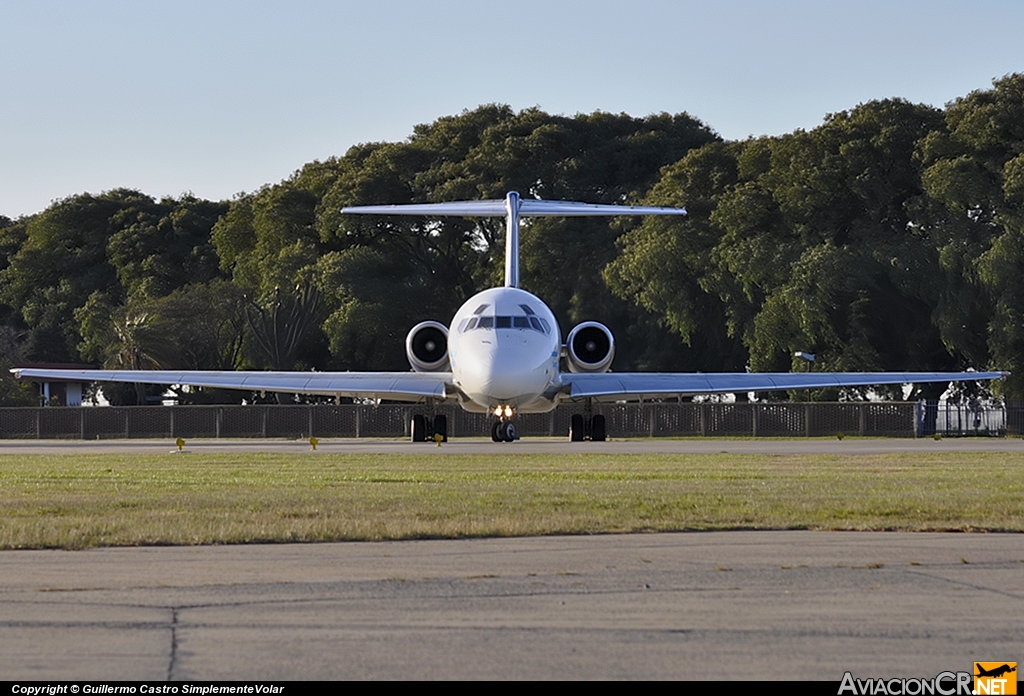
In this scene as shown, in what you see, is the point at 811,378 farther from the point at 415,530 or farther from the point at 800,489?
the point at 415,530

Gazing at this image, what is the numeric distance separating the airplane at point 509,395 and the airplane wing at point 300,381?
0.08 ft

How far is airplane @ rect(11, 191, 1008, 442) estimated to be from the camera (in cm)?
3491

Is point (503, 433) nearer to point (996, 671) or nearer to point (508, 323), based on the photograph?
point (508, 323)

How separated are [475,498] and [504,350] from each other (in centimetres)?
1855

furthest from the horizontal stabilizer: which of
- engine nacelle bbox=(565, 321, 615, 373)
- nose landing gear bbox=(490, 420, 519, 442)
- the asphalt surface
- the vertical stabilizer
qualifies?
the asphalt surface

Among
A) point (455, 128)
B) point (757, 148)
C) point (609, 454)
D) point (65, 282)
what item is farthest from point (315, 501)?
point (65, 282)

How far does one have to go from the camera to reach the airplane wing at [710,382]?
38.3 meters

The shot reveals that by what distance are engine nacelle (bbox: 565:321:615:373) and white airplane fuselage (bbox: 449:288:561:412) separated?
2.92 metres

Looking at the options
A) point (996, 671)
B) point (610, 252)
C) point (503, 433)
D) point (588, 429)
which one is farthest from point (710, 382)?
point (996, 671)

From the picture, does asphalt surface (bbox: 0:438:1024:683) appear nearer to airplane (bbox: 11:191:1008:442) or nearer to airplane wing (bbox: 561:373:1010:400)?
airplane (bbox: 11:191:1008:442)

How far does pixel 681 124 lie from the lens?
247 ft

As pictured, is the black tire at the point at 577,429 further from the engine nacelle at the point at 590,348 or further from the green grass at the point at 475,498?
the green grass at the point at 475,498

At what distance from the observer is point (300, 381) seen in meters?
39.2

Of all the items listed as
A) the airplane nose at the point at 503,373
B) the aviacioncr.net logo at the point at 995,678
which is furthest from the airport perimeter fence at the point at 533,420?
the aviacioncr.net logo at the point at 995,678
